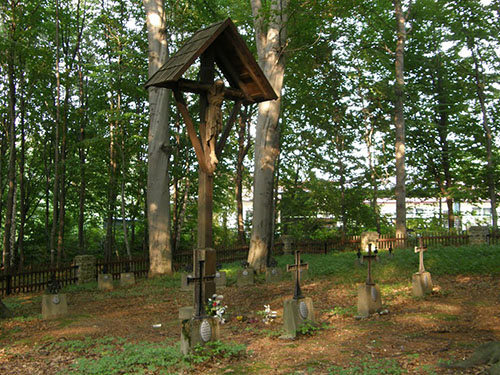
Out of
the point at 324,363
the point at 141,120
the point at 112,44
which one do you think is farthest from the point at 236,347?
the point at 112,44

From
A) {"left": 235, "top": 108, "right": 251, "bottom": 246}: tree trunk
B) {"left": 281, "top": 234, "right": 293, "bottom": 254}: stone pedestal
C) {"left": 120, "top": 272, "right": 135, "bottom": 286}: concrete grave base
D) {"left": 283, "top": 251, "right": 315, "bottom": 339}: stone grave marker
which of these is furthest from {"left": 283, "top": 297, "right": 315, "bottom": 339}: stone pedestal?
{"left": 235, "top": 108, "right": 251, "bottom": 246}: tree trunk

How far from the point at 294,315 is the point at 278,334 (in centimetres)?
40

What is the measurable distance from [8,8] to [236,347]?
16.2 metres

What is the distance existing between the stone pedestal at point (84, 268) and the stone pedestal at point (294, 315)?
34.7ft

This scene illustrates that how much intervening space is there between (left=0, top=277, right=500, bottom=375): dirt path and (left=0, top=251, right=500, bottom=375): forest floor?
0.01m

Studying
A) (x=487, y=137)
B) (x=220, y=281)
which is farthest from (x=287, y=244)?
(x=487, y=137)

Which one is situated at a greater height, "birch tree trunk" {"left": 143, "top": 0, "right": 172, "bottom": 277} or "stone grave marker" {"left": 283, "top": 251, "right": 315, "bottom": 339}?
"birch tree trunk" {"left": 143, "top": 0, "right": 172, "bottom": 277}

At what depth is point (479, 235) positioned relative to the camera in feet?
59.1

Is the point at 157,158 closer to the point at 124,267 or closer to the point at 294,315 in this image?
the point at 124,267

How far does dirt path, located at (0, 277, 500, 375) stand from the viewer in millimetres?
5078

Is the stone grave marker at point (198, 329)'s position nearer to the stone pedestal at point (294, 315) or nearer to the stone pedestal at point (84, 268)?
the stone pedestal at point (294, 315)

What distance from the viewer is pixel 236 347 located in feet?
17.6

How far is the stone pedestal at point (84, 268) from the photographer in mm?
14734

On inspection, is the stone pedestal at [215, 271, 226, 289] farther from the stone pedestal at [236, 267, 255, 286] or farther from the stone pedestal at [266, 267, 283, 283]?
the stone pedestal at [266, 267, 283, 283]
